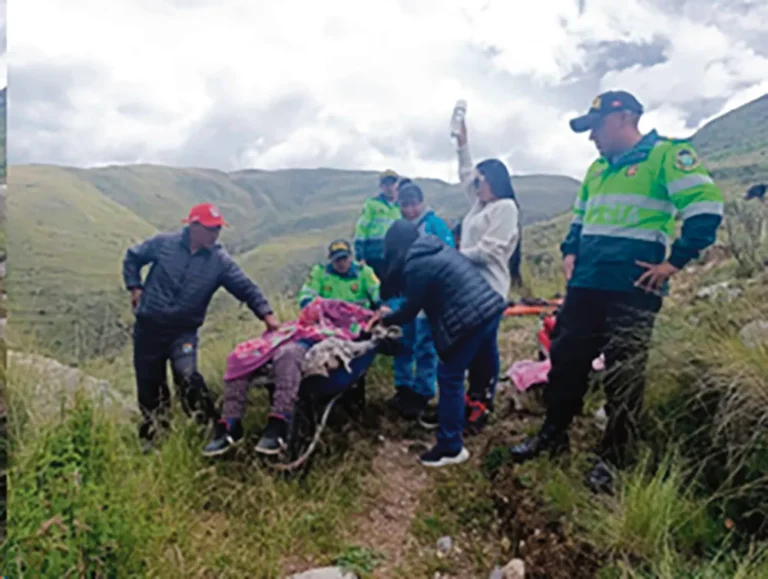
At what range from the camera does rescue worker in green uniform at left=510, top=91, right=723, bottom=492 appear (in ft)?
10.0

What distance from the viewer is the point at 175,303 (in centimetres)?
420

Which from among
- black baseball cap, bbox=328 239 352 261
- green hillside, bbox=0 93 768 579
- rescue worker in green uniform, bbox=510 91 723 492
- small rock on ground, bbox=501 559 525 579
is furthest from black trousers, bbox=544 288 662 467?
black baseball cap, bbox=328 239 352 261

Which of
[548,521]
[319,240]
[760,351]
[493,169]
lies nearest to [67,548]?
[548,521]

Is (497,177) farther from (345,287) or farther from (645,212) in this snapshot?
(345,287)

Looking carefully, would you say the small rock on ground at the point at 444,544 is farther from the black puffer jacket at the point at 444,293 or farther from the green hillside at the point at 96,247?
the green hillside at the point at 96,247

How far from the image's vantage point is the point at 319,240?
187 m

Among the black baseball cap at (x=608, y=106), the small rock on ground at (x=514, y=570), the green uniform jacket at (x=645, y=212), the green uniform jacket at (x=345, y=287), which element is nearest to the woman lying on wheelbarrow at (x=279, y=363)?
the green uniform jacket at (x=345, y=287)

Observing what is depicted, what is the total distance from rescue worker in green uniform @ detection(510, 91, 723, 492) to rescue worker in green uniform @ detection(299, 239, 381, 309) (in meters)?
1.91

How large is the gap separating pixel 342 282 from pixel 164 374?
1508 mm

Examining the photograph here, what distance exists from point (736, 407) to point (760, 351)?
0.29 meters

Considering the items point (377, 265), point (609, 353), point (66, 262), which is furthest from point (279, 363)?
point (66, 262)

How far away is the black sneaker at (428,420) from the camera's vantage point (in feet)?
15.8

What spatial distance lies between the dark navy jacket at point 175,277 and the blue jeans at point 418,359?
4.72ft

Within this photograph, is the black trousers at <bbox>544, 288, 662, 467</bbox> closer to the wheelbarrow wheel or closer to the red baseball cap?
the wheelbarrow wheel
